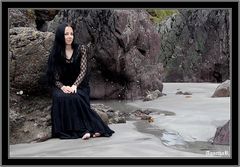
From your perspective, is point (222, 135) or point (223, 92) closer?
point (222, 135)

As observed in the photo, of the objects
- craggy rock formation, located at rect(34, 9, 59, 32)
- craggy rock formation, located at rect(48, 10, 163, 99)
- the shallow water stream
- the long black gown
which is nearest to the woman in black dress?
the long black gown

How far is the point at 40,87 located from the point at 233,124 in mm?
3093

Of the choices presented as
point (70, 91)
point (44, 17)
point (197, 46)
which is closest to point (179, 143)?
point (70, 91)

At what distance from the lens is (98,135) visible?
6.56 meters

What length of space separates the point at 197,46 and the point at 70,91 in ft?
39.7

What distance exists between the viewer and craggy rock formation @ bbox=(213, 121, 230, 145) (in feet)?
19.8

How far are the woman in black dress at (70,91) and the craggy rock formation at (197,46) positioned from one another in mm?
10414

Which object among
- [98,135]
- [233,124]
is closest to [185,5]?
[233,124]

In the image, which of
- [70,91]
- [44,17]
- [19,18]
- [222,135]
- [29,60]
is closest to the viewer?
[222,135]

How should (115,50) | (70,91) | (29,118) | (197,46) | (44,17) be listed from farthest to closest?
(197,46), (44,17), (115,50), (29,118), (70,91)

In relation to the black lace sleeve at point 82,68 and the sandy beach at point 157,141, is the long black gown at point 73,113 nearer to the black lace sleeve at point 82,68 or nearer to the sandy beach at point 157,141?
the black lace sleeve at point 82,68

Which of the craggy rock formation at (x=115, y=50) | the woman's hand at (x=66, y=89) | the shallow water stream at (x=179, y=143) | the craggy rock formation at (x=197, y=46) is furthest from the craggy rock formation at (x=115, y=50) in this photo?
the craggy rock formation at (x=197, y=46)

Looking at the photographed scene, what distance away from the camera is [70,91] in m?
6.57

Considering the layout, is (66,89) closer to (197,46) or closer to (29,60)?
(29,60)
